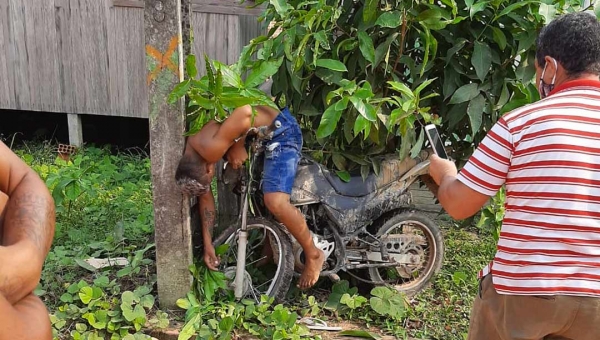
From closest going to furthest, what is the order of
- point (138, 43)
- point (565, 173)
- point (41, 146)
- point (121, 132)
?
point (565, 173), point (138, 43), point (41, 146), point (121, 132)

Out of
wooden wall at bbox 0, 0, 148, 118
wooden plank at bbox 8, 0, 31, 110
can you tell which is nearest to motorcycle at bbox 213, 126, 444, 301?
wooden wall at bbox 0, 0, 148, 118

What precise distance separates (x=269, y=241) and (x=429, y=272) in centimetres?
106

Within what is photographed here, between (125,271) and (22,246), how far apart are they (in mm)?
2354

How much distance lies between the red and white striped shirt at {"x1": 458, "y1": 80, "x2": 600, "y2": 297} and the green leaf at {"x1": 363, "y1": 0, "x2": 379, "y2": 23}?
1.38 meters

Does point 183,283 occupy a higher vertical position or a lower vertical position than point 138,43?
lower

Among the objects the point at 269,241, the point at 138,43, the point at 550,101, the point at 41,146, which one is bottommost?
the point at 41,146

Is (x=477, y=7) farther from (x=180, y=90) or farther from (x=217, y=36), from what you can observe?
(x=217, y=36)

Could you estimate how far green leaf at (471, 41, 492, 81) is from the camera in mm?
3186

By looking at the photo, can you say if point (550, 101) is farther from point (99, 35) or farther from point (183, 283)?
point (99, 35)

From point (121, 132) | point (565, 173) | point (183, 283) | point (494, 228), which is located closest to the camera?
point (565, 173)

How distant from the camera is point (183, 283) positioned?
3.33 meters

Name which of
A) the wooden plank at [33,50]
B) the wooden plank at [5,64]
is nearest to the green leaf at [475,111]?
the wooden plank at [33,50]

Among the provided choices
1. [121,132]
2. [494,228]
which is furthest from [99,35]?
[494,228]

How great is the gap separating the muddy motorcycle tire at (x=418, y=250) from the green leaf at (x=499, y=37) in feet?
3.71
